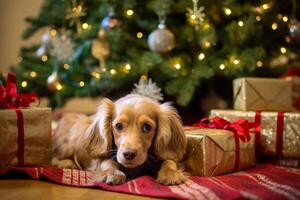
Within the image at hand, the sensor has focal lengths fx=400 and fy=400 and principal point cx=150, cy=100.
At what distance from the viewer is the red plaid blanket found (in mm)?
1360

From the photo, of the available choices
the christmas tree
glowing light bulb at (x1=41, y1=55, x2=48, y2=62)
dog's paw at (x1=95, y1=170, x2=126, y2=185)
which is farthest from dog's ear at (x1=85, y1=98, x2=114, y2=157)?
glowing light bulb at (x1=41, y1=55, x2=48, y2=62)

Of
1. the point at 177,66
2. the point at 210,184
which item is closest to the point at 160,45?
the point at 177,66

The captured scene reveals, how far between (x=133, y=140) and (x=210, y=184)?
331 mm

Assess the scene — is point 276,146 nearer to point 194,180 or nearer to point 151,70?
point 194,180

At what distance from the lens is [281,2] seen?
2.58 meters

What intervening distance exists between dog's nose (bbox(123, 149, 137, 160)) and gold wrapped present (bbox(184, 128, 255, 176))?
0.32m

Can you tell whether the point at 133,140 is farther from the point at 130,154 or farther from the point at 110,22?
the point at 110,22

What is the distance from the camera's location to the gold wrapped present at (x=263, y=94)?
6.88 ft

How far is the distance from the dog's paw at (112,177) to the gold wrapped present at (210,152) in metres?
0.31

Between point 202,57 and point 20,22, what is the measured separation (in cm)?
291

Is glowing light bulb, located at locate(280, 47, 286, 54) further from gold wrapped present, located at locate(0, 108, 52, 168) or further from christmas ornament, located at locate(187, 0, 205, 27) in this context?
gold wrapped present, located at locate(0, 108, 52, 168)

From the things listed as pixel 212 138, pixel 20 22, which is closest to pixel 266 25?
pixel 212 138

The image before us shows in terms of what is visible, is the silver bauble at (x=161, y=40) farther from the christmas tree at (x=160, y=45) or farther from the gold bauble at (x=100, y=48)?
the gold bauble at (x=100, y=48)

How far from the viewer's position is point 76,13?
2645mm
